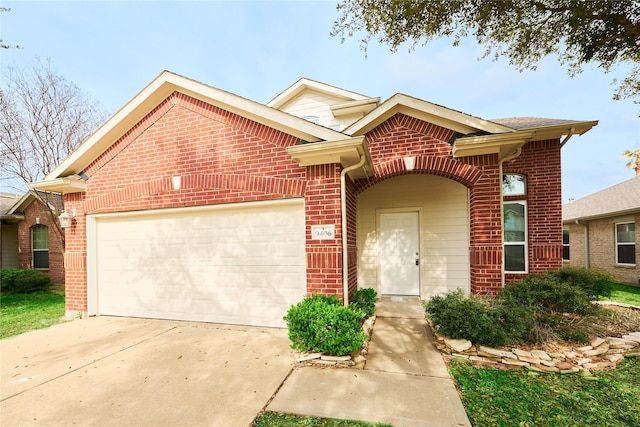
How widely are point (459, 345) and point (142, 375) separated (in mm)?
4484

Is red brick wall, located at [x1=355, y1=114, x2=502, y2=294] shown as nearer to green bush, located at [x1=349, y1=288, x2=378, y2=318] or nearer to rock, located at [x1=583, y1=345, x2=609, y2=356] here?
rock, located at [x1=583, y1=345, x2=609, y2=356]

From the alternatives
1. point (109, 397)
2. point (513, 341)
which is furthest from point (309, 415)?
point (513, 341)

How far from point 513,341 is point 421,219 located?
3922 mm

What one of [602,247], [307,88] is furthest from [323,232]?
[602,247]

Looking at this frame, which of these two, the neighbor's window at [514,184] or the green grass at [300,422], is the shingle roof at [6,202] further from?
the neighbor's window at [514,184]

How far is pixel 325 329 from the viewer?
3.91 metres

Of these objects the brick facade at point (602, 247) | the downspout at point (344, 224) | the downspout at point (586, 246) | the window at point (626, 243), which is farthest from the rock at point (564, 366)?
the downspout at point (586, 246)

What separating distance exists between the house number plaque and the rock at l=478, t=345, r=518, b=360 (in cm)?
276

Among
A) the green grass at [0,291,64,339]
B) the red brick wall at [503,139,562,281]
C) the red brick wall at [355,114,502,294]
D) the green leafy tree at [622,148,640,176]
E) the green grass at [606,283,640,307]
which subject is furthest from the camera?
the green leafy tree at [622,148,640,176]

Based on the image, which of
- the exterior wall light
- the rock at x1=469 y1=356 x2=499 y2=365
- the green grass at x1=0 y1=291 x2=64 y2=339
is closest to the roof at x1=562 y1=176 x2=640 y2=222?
the rock at x1=469 y1=356 x2=499 y2=365

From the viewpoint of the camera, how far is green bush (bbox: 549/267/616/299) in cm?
604

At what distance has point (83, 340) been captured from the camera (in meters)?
5.07

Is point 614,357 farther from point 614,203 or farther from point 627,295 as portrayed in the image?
point 614,203

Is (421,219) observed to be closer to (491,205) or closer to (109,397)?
(491,205)
